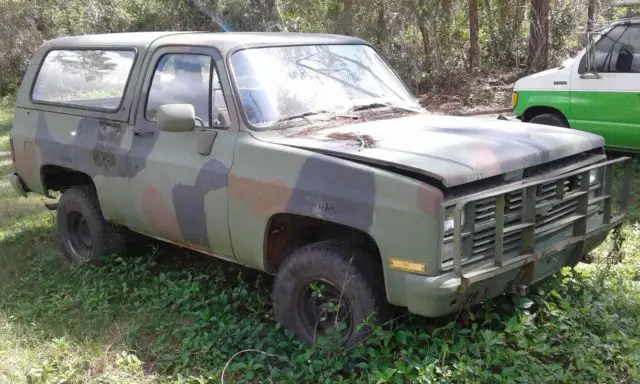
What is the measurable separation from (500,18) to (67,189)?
12.1m

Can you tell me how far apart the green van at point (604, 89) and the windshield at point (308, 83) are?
11.2 feet

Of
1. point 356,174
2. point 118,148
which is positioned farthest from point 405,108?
point 118,148

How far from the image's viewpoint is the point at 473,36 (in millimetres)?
14648

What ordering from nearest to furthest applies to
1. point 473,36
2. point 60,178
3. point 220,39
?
point 220,39, point 60,178, point 473,36

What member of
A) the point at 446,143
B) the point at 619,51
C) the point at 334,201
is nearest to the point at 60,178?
the point at 334,201

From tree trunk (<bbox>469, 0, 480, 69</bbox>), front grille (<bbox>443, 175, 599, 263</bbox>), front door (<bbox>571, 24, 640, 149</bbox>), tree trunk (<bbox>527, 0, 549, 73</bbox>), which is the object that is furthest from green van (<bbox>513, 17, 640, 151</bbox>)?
tree trunk (<bbox>469, 0, 480, 69</bbox>)

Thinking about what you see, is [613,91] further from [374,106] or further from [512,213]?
[512,213]

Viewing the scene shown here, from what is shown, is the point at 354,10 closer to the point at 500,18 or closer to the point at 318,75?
the point at 500,18

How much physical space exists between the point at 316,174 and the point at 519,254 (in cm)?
117

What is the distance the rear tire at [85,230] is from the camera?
5453 mm

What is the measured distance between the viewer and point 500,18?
50.5 feet

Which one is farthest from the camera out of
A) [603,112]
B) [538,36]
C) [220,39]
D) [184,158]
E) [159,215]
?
[538,36]

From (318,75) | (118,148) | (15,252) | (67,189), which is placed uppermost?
(318,75)

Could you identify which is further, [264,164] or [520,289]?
[264,164]
